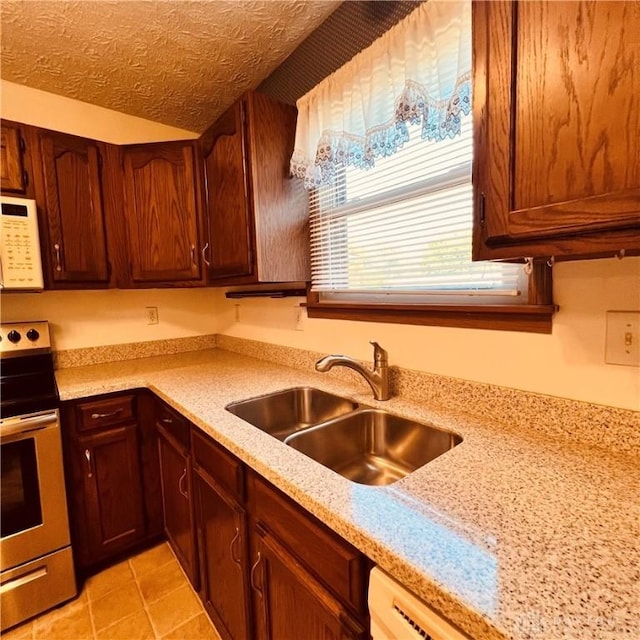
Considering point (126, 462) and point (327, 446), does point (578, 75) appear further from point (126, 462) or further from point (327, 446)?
point (126, 462)

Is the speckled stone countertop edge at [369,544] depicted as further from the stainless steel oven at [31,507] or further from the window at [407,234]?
the stainless steel oven at [31,507]

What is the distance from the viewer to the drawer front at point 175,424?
1371mm

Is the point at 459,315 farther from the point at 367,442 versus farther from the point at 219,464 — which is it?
the point at 219,464

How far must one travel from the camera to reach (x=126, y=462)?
1692 millimetres

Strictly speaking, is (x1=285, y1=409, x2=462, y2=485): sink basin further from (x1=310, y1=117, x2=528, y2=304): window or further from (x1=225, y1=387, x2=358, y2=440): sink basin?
(x1=310, y1=117, x2=528, y2=304): window

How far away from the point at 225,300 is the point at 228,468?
5.44ft

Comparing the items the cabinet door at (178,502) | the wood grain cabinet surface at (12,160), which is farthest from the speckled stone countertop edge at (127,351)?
the wood grain cabinet surface at (12,160)

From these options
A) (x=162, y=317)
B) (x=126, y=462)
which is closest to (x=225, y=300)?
(x=162, y=317)

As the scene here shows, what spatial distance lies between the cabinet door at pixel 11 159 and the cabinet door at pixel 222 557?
1575 millimetres

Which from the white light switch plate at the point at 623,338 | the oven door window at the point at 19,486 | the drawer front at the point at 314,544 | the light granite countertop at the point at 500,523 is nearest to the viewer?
the light granite countertop at the point at 500,523

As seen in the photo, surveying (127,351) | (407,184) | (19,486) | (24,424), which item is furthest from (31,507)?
(407,184)

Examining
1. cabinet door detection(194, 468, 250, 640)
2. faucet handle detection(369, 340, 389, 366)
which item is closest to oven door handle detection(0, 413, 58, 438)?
cabinet door detection(194, 468, 250, 640)

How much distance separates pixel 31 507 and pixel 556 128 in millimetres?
2126

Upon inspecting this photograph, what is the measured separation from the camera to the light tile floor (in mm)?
1371
